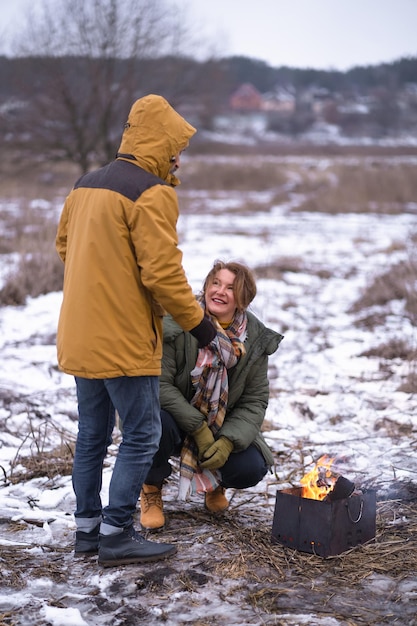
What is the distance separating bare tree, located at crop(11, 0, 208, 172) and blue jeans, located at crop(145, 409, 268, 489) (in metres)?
11.9

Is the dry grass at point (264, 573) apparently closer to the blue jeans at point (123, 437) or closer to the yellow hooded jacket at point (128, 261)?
the blue jeans at point (123, 437)

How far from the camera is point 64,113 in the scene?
48.0 ft

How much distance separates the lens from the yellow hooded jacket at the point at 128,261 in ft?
9.34

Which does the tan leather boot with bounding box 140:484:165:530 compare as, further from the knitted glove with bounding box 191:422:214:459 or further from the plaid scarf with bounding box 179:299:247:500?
the knitted glove with bounding box 191:422:214:459

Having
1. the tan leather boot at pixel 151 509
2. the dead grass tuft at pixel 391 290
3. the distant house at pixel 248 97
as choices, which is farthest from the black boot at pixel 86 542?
the distant house at pixel 248 97

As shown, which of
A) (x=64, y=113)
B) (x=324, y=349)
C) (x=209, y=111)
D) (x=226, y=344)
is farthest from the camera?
(x=209, y=111)

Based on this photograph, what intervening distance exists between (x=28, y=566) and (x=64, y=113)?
12695 millimetres

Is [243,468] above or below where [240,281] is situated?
below

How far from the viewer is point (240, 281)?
3.54 metres

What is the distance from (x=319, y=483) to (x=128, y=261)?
1.35m

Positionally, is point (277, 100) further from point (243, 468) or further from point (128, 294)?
point (128, 294)

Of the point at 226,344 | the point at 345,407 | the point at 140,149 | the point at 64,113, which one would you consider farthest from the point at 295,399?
the point at 64,113

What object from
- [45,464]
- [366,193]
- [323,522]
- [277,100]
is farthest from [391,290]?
[277,100]

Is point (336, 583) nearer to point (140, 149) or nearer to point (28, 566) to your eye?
point (28, 566)
